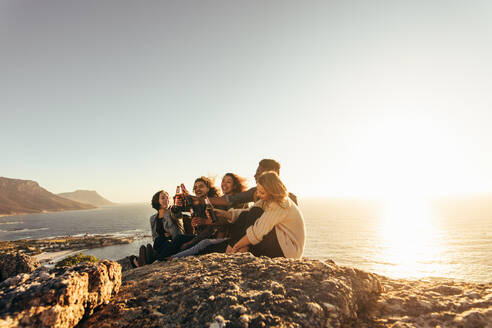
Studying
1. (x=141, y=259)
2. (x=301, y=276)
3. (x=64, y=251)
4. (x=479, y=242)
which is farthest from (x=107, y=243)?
(x=479, y=242)

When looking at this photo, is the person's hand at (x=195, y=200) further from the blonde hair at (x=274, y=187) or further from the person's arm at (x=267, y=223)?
the blonde hair at (x=274, y=187)

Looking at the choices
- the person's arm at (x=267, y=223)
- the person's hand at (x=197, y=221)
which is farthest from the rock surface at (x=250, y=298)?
the person's hand at (x=197, y=221)

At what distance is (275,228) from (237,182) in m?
3.03

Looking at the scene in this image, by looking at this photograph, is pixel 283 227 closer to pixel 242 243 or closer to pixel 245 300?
pixel 242 243

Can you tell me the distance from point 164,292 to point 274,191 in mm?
2536

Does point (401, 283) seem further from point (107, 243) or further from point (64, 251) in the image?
point (107, 243)

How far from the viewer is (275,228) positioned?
15.1ft

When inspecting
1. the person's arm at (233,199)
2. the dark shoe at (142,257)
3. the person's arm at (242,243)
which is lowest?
the dark shoe at (142,257)

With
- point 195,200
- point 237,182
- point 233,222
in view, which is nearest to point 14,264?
point 195,200

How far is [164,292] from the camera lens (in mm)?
2607

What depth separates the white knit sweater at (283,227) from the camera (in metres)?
4.43

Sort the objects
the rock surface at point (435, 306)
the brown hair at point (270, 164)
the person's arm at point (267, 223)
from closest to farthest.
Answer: the rock surface at point (435, 306), the person's arm at point (267, 223), the brown hair at point (270, 164)

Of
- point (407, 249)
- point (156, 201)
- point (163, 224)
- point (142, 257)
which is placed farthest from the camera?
point (407, 249)

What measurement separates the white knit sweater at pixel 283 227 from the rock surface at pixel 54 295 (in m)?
2.58
